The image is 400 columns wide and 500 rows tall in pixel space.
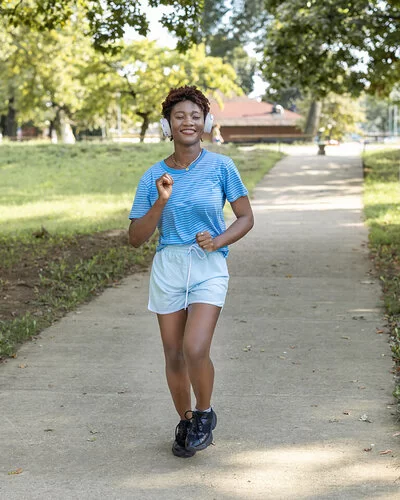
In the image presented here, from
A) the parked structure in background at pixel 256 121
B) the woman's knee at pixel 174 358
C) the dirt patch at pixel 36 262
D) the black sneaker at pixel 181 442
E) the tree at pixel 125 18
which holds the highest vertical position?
the tree at pixel 125 18

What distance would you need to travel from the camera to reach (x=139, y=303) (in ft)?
31.7

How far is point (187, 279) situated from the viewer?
4.89 meters

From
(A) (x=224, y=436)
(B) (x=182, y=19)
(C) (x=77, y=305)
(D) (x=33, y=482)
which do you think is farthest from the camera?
(B) (x=182, y=19)

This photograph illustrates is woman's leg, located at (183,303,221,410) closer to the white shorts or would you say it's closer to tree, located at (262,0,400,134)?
the white shorts

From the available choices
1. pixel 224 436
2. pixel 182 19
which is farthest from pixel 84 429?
pixel 182 19

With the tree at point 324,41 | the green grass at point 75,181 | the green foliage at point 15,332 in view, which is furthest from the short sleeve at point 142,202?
the tree at point 324,41

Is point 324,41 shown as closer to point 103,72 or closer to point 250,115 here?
point 103,72

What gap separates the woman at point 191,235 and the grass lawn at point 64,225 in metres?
2.79

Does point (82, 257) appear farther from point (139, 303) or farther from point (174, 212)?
point (174, 212)

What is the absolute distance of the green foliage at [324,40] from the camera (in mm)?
19516

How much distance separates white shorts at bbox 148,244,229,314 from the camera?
4.90 metres

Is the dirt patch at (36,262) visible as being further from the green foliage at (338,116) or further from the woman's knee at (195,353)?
the green foliage at (338,116)

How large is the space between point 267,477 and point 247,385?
5.85ft

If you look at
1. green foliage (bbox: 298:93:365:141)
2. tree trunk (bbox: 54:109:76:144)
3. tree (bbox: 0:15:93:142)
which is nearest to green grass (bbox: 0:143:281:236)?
tree (bbox: 0:15:93:142)
